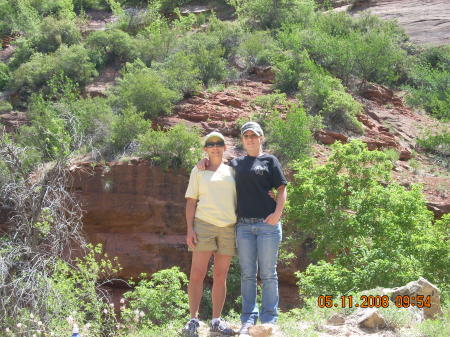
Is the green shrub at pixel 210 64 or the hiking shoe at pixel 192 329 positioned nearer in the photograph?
the hiking shoe at pixel 192 329

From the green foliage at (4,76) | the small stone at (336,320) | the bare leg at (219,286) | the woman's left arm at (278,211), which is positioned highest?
the woman's left arm at (278,211)

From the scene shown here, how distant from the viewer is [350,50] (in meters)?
21.1

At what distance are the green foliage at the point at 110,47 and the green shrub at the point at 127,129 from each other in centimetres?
857

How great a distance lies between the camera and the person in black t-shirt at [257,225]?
19.1 ft

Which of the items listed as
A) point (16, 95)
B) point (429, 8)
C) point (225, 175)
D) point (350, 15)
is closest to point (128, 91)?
point (16, 95)

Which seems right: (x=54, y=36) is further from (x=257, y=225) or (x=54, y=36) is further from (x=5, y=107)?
(x=257, y=225)

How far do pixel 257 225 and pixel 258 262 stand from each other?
408 mm

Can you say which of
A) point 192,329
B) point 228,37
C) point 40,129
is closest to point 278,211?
point 192,329

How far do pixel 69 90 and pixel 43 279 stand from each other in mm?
12749

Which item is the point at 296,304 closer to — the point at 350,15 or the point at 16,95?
the point at 16,95

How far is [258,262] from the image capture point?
5957 mm

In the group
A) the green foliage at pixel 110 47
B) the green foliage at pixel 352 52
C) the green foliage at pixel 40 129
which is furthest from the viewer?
the green foliage at pixel 110 47

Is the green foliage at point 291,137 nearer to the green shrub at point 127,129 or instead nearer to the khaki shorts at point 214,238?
the green shrub at point 127,129

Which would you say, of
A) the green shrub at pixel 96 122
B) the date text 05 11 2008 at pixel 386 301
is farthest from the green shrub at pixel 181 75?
the date text 05 11 2008 at pixel 386 301
